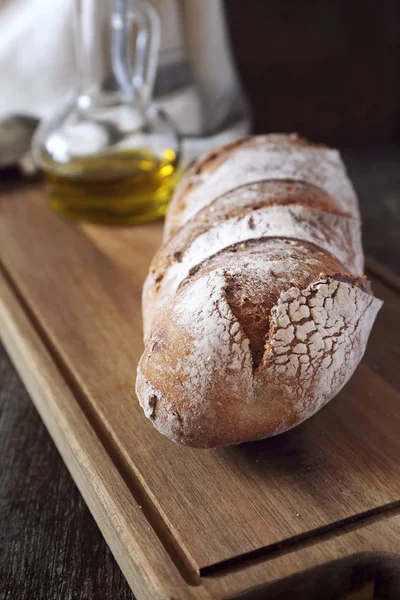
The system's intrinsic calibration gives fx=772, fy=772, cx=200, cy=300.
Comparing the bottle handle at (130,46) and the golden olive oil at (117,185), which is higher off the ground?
the bottle handle at (130,46)

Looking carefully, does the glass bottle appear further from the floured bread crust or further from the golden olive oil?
the floured bread crust

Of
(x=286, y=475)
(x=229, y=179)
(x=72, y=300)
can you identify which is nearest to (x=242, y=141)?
(x=229, y=179)

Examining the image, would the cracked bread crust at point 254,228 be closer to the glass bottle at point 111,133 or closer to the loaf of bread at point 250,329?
the loaf of bread at point 250,329

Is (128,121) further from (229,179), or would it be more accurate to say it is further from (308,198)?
(308,198)

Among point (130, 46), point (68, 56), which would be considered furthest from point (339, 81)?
point (130, 46)

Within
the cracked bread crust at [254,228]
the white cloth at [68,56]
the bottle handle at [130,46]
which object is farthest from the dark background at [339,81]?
the bottle handle at [130,46]

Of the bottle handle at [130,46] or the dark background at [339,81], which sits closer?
the bottle handle at [130,46]
